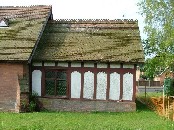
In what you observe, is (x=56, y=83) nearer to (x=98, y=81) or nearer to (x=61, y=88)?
(x=61, y=88)

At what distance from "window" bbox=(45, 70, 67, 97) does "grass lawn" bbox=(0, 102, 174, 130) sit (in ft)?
10.3

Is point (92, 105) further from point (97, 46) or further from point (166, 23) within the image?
point (166, 23)

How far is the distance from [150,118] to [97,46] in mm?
8259

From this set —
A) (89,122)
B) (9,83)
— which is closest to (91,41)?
(9,83)

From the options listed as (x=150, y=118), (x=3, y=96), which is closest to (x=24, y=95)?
(x=3, y=96)

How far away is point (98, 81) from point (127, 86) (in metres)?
2.02

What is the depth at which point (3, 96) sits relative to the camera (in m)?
29.0

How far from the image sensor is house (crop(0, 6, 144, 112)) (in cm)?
2880

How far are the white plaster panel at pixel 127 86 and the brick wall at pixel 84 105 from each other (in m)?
0.48

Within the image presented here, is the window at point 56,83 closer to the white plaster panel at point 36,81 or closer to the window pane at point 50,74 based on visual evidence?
the window pane at point 50,74

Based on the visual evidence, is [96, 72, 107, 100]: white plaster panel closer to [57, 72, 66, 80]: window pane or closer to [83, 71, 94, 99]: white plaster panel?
[83, 71, 94, 99]: white plaster panel

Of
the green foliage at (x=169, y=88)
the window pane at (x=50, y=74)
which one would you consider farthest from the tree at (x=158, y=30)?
the window pane at (x=50, y=74)

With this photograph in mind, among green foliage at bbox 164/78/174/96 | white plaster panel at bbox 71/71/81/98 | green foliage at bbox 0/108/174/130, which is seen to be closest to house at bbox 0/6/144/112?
white plaster panel at bbox 71/71/81/98

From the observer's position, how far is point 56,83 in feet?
97.1
